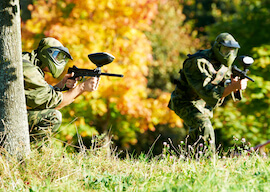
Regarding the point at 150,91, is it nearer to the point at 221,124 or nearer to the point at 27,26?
the point at 221,124

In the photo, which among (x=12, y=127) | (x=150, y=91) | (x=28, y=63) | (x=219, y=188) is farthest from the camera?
(x=150, y=91)

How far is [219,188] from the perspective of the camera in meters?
2.82

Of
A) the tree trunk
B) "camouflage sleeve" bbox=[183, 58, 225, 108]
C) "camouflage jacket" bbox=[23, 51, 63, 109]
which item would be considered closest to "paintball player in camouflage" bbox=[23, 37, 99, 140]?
"camouflage jacket" bbox=[23, 51, 63, 109]

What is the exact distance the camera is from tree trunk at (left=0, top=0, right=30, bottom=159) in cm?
379

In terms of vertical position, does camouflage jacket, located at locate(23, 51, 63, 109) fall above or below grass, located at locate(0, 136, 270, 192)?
above

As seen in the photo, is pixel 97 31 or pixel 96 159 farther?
pixel 97 31

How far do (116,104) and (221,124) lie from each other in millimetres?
2687

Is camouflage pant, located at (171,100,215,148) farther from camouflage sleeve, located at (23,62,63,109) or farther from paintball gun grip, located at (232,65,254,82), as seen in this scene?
camouflage sleeve, located at (23,62,63,109)

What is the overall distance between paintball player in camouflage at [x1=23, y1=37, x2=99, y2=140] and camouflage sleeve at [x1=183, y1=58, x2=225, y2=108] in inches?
53.6

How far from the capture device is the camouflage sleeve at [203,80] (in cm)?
486

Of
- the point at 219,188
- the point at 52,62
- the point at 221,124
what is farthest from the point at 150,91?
the point at 219,188

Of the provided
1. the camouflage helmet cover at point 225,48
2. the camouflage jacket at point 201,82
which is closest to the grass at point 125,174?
the camouflage jacket at point 201,82

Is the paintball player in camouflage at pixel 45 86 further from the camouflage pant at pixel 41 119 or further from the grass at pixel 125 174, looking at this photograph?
the grass at pixel 125 174

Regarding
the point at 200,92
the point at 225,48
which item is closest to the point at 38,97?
the point at 200,92
